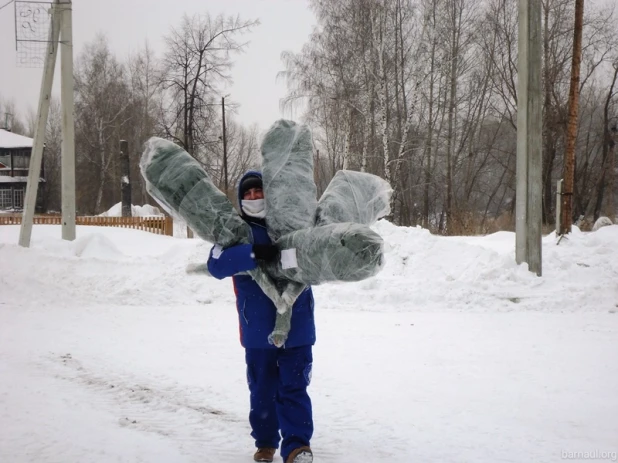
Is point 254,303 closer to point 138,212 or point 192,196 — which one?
point 192,196

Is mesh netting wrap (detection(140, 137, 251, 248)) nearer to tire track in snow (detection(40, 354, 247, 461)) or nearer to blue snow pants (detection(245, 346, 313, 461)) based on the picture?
blue snow pants (detection(245, 346, 313, 461))

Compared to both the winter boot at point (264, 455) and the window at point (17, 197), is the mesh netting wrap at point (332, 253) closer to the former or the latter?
the winter boot at point (264, 455)

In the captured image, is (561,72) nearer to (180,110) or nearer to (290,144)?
(180,110)

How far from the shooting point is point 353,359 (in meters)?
6.09

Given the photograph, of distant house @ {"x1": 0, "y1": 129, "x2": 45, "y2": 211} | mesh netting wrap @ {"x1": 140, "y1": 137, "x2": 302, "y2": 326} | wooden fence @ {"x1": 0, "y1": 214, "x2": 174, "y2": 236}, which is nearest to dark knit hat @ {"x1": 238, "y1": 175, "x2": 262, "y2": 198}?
mesh netting wrap @ {"x1": 140, "y1": 137, "x2": 302, "y2": 326}

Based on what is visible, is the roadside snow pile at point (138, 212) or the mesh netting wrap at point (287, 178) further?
the roadside snow pile at point (138, 212)

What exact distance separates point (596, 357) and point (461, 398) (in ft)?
7.02

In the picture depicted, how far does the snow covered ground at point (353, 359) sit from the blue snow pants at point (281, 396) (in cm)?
25

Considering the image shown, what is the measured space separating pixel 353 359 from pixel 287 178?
301 centimetres

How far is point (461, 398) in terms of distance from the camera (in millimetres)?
4840

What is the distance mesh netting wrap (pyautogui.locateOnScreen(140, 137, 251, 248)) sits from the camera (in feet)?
11.7

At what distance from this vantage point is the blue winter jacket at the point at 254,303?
11.3ft

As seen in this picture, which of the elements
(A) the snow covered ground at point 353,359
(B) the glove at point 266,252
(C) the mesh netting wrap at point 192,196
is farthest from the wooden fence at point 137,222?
(B) the glove at point 266,252

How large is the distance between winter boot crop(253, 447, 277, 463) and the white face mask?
139 centimetres
